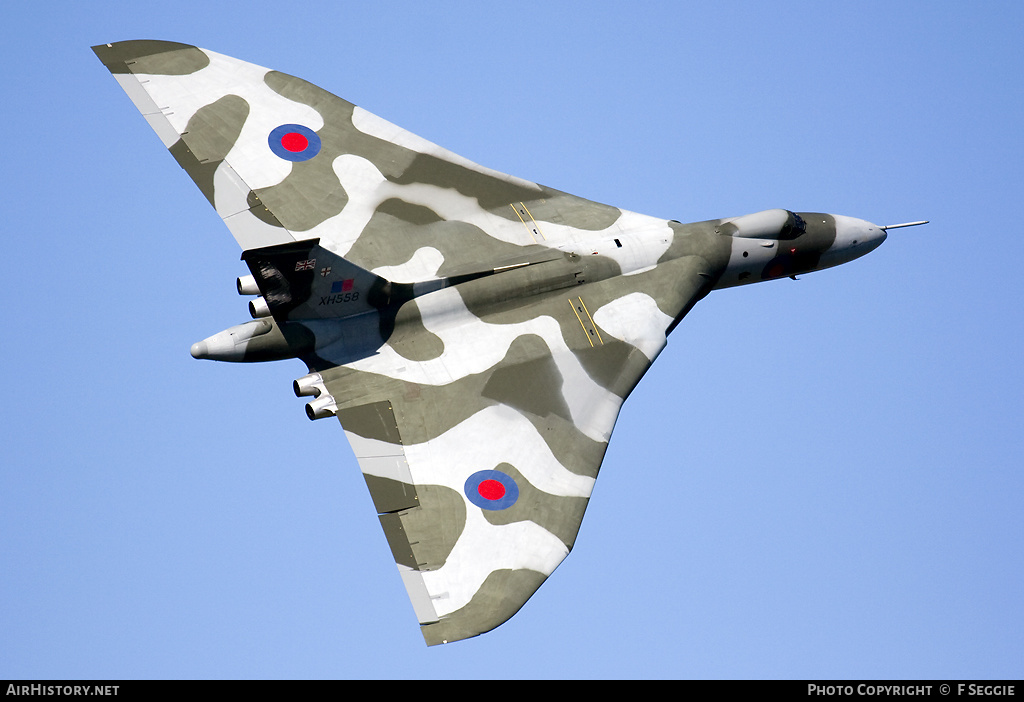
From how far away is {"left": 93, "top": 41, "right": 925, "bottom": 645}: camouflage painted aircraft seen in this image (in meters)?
23.9

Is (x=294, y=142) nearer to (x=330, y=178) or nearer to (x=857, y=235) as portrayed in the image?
(x=330, y=178)

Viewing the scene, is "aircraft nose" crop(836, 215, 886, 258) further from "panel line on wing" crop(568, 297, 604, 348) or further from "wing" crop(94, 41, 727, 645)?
"panel line on wing" crop(568, 297, 604, 348)

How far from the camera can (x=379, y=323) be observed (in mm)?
26453

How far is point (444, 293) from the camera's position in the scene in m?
27.0

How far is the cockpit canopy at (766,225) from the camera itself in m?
29.9

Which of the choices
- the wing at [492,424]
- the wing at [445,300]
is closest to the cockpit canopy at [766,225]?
the wing at [445,300]

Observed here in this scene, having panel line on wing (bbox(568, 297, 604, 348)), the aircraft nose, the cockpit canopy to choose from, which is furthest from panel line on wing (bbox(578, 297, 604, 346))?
the aircraft nose

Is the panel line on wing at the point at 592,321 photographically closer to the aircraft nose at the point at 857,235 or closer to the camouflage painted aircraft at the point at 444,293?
the camouflage painted aircraft at the point at 444,293

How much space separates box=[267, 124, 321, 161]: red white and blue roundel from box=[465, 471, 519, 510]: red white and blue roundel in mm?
10197

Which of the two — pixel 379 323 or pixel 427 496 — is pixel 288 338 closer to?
pixel 379 323

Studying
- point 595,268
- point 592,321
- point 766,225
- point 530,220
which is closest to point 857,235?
point 766,225

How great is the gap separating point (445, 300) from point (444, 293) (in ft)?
0.56

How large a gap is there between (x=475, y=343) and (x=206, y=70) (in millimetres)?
10878
